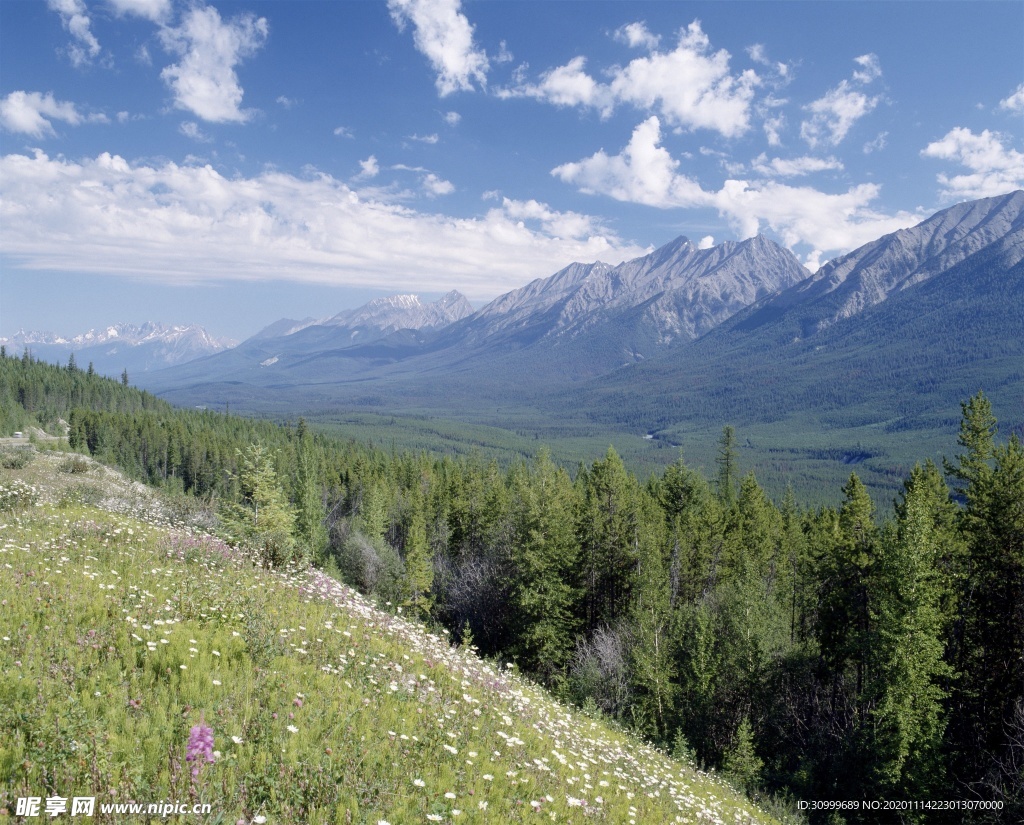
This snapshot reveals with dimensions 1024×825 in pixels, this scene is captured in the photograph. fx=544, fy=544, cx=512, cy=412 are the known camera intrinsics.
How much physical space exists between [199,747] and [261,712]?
1.34 metres

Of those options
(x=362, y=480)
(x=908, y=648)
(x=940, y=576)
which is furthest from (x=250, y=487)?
(x=362, y=480)

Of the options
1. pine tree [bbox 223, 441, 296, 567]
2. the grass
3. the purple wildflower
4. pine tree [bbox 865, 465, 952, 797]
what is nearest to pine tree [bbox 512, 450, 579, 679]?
pine tree [bbox 223, 441, 296, 567]

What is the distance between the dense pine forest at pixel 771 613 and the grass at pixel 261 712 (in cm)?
541

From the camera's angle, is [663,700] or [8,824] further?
[663,700]

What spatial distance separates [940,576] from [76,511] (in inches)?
1098

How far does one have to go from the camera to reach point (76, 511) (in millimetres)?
13695

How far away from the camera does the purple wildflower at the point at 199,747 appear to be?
14.1ft

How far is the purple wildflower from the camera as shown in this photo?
431 centimetres

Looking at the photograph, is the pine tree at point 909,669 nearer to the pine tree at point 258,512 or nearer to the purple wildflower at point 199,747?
the pine tree at point 258,512

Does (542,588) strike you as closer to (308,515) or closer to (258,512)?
(258,512)

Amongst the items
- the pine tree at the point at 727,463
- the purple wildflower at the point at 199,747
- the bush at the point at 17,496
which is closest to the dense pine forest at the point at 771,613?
the bush at the point at 17,496

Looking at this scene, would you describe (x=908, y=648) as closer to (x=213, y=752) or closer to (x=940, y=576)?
(x=940, y=576)

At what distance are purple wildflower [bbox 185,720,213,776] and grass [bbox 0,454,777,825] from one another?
2.7 inches

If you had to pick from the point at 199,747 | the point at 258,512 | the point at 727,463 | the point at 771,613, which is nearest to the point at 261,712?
the point at 199,747
